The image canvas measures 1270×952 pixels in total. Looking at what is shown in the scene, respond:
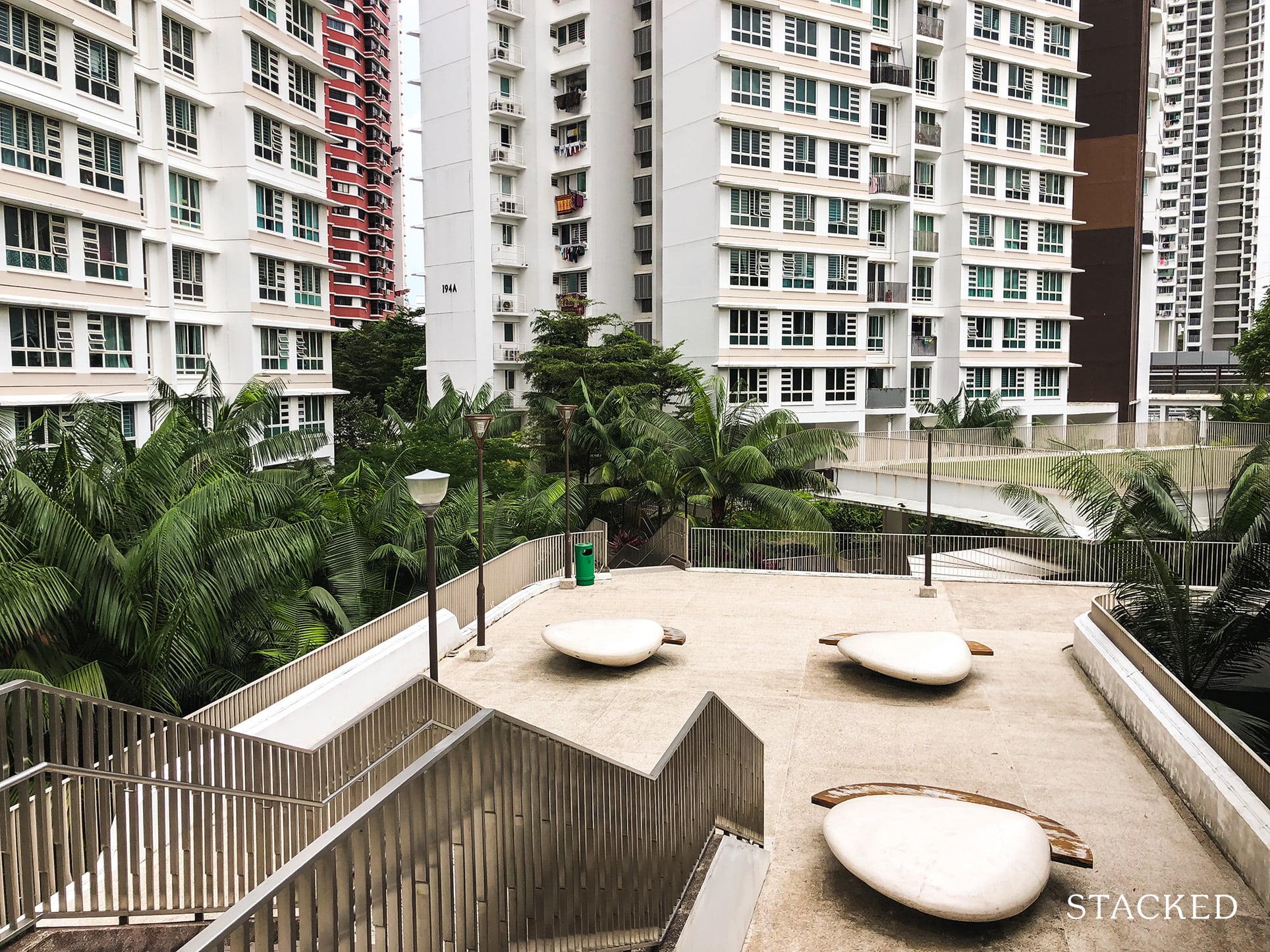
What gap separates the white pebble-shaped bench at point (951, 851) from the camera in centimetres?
762

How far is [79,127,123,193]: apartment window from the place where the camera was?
29.5 m

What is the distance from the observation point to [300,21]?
1642 inches

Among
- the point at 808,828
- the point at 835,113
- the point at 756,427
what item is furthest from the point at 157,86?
the point at 808,828

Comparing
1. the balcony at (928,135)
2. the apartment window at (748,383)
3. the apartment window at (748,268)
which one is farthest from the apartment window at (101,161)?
the balcony at (928,135)

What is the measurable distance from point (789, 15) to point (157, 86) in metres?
26.5

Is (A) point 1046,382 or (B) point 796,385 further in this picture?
(A) point 1046,382

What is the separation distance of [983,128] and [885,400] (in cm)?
1541

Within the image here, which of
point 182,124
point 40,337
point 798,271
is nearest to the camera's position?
point 40,337

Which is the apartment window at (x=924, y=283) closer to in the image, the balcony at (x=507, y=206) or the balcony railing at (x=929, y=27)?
the balcony railing at (x=929, y=27)

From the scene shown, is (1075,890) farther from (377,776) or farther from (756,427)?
(756,427)

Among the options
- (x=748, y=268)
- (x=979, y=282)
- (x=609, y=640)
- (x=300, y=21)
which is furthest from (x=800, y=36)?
(x=609, y=640)

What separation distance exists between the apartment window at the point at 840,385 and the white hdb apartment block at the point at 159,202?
22935mm

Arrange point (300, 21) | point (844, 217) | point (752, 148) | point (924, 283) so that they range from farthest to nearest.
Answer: point (924, 283)
point (844, 217)
point (752, 148)
point (300, 21)

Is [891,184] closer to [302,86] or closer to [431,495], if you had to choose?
[302,86]
